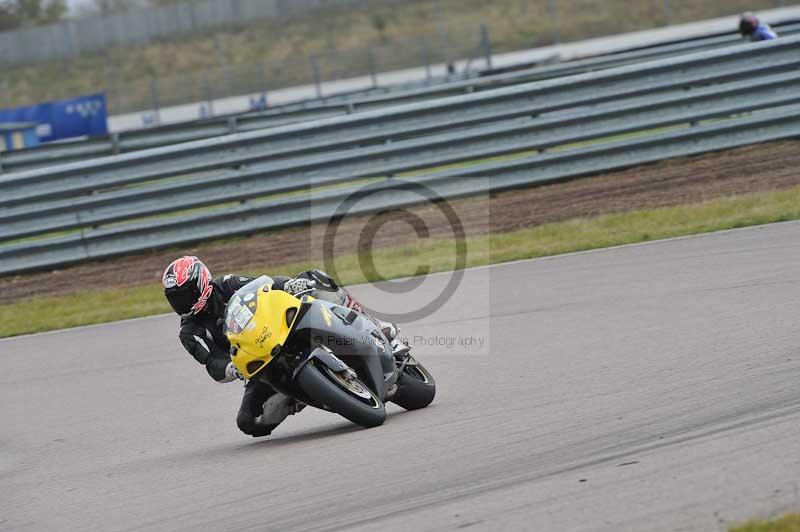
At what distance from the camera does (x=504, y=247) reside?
13227 mm

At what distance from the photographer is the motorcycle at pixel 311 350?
661cm

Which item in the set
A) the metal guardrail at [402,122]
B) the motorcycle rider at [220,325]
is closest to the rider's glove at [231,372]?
the motorcycle rider at [220,325]

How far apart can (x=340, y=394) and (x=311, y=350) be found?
32cm

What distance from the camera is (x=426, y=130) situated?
1551 centimetres

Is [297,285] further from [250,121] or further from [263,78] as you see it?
[263,78]

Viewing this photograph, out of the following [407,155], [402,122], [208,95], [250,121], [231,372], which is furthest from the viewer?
[208,95]

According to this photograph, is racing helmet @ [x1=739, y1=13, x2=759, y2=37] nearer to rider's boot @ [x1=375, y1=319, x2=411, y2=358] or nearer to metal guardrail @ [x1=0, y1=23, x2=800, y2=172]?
metal guardrail @ [x1=0, y1=23, x2=800, y2=172]

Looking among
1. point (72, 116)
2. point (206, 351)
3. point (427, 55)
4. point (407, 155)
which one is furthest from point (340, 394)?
point (427, 55)

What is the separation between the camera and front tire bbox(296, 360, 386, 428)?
652 centimetres

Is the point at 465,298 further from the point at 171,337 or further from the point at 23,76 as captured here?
the point at 23,76

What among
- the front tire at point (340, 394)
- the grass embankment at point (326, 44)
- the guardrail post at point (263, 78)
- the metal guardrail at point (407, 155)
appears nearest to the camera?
the front tire at point (340, 394)

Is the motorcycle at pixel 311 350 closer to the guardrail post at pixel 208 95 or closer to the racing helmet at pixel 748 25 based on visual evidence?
the racing helmet at pixel 748 25

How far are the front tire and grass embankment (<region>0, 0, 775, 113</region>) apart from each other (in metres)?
33.4

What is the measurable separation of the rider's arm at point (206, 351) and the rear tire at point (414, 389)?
3.71ft
